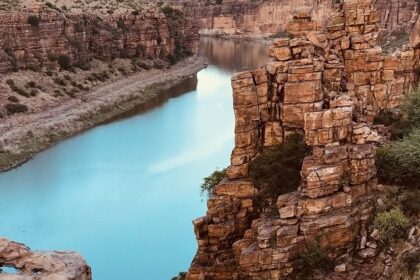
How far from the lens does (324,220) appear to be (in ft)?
60.2

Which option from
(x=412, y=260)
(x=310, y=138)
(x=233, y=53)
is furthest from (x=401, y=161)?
(x=233, y=53)

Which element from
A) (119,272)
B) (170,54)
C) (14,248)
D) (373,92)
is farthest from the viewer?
(170,54)

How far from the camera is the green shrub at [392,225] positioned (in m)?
17.8

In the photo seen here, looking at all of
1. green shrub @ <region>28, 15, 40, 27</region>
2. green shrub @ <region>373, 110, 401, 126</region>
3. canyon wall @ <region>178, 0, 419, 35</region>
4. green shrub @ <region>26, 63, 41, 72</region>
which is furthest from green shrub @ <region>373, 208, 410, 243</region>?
→ canyon wall @ <region>178, 0, 419, 35</region>

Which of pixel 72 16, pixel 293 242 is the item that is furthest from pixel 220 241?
pixel 72 16

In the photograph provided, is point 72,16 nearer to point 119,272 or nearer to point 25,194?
point 25,194

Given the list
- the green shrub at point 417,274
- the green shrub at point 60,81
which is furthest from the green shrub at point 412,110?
the green shrub at point 60,81

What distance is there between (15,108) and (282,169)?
39741mm

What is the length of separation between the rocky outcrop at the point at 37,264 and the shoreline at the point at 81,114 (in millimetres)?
30484

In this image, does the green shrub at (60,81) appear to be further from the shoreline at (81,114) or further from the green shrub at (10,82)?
the green shrub at (10,82)

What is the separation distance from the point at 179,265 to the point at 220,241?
8.35 metres

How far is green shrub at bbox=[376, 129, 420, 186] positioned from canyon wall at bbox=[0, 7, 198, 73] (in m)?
49.5

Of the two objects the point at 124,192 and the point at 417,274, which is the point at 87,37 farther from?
the point at 417,274

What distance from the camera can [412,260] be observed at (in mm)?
16906
